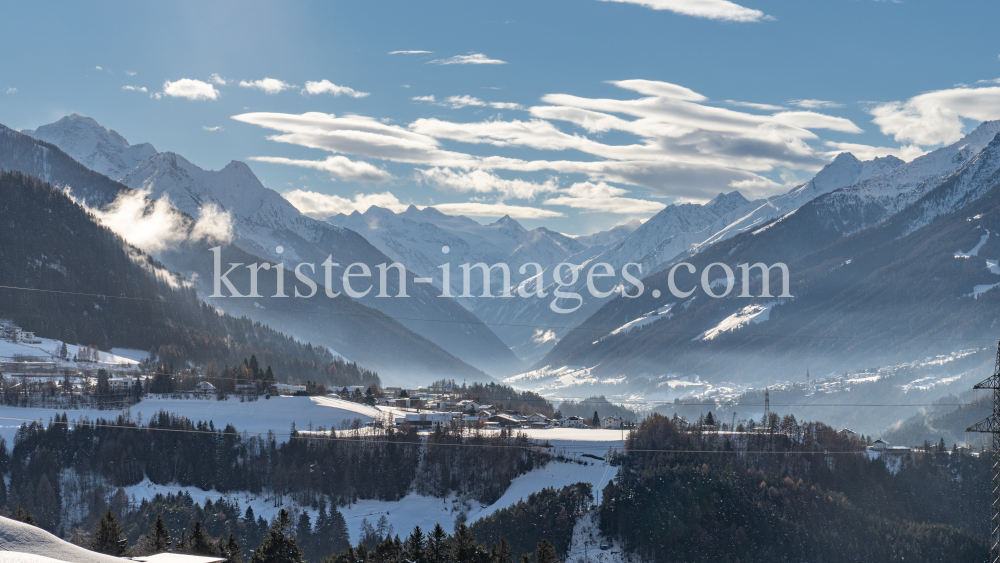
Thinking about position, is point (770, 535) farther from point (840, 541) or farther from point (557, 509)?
point (557, 509)

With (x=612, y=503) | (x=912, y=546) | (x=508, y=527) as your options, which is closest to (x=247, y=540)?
(x=508, y=527)

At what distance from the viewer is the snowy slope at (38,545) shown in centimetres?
8356

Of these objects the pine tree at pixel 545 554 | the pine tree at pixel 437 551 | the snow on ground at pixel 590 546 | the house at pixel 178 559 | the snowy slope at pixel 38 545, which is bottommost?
the snow on ground at pixel 590 546

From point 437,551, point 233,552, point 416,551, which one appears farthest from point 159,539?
point 437,551

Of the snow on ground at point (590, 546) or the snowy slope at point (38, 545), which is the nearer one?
the snowy slope at point (38, 545)

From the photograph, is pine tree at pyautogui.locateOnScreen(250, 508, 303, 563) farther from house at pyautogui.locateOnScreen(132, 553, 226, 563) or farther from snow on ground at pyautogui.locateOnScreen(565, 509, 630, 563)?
snow on ground at pyautogui.locateOnScreen(565, 509, 630, 563)

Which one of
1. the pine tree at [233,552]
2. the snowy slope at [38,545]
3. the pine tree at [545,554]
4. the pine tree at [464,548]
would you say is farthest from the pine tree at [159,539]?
the pine tree at [545,554]

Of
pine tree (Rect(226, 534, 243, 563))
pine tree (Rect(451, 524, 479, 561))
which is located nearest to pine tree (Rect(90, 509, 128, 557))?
pine tree (Rect(226, 534, 243, 563))

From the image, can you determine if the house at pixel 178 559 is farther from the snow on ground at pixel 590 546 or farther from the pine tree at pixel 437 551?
the snow on ground at pixel 590 546

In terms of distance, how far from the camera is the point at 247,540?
7594 inches

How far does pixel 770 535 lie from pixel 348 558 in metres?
101

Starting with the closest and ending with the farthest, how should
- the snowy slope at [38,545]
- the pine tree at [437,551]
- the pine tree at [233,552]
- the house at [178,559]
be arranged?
the snowy slope at [38,545] < the house at [178,559] < the pine tree at [233,552] < the pine tree at [437,551]

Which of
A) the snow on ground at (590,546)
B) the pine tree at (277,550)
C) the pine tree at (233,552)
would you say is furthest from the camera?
the snow on ground at (590,546)

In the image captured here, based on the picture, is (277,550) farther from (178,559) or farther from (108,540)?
(178,559)
